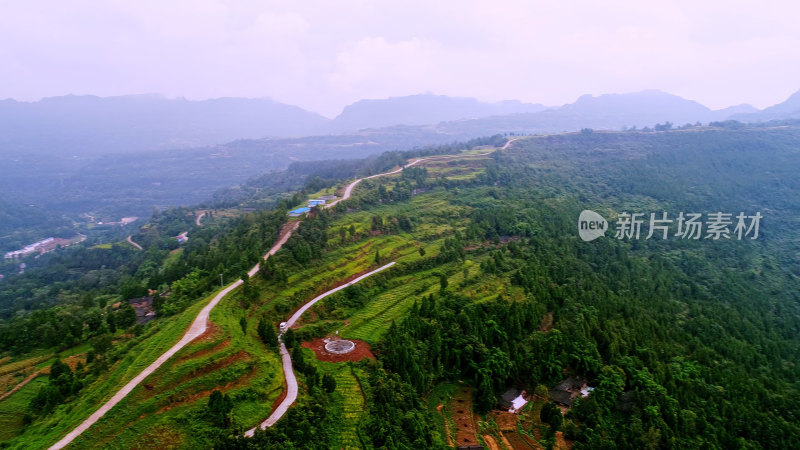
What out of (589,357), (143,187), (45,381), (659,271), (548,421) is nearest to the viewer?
(45,381)

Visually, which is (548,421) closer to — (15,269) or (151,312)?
(151,312)

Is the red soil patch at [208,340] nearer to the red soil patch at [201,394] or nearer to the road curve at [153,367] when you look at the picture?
the road curve at [153,367]

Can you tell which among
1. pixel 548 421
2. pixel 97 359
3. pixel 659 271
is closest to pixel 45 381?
pixel 97 359

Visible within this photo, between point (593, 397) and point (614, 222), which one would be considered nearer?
point (593, 397)

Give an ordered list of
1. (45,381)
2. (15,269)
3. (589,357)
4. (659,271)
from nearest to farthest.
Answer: (45,381) → (589,357) → (659,271) → (15,269)

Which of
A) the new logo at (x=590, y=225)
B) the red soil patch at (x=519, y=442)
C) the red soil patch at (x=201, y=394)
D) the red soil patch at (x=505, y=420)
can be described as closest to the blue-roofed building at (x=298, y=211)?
the red soil patch at (x=201, y=394)
